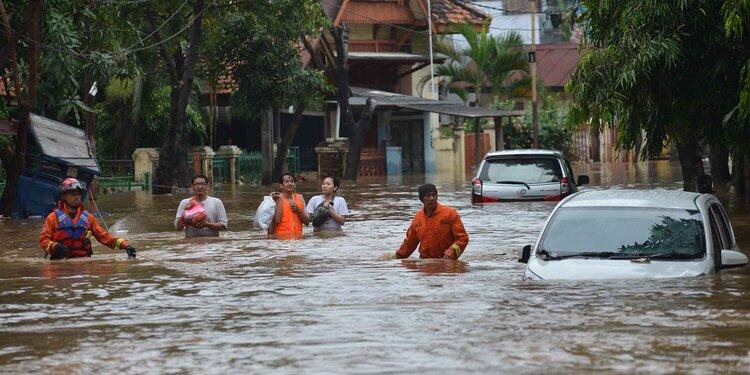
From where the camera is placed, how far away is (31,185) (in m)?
26.4

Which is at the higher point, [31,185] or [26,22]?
[26,22]

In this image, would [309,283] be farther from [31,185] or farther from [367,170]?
[367,170]

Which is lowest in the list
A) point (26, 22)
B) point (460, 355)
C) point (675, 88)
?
point (460, 355)

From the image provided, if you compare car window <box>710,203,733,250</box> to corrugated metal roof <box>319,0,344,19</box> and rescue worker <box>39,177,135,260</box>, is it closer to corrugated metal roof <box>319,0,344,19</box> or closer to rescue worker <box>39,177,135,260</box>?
rescue worker <box>39,177,135,260</box>

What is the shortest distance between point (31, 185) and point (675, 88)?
515 inches

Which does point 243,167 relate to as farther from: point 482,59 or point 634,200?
point 634,200

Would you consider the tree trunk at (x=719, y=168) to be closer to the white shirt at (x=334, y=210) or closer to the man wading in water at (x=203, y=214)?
the white shirt at (x=334, y=210)

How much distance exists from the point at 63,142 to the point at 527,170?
29.6ft

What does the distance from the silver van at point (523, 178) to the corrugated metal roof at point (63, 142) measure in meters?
7.49

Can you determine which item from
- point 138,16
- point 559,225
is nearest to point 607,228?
point 559,225

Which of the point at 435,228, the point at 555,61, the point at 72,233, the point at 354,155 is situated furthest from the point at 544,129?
the point at 72,233

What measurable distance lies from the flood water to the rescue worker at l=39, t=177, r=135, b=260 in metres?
0.29

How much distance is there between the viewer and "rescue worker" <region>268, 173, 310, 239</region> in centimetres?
1864

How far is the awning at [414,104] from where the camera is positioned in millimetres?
51125
